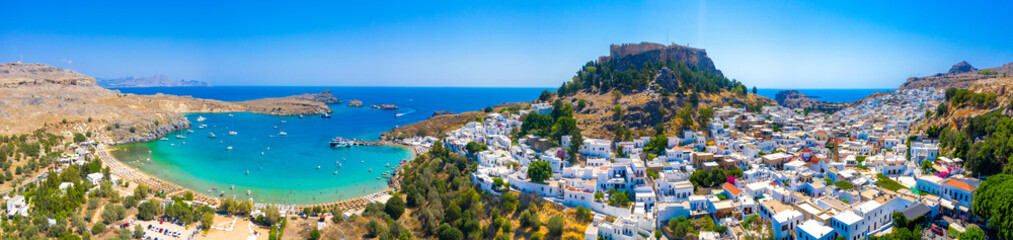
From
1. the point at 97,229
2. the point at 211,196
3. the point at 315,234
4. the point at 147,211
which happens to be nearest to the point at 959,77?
the point at 315,234

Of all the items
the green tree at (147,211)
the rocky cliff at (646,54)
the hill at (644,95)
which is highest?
the rocky cliff at (646,54)

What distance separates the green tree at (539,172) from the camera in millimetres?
36750

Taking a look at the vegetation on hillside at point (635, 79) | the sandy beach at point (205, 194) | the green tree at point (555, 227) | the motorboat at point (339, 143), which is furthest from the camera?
the motorboat at point (339, 143)

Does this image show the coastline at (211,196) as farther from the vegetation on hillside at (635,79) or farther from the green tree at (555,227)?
the vegetation on hillside at (635,79)

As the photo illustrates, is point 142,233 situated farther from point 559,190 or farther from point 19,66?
point 19,66

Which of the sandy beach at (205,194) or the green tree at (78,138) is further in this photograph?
the green tree at (78,138)

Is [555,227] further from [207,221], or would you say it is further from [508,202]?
[207,221]

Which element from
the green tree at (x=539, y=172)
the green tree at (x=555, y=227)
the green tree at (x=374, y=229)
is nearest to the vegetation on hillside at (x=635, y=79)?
the green tree at (x=539, y=172)

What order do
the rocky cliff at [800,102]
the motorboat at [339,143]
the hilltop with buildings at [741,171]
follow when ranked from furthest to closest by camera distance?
the rocky cliff at [800,102], the motorboat at [339,143], the hilltop with buildings at [741,171]

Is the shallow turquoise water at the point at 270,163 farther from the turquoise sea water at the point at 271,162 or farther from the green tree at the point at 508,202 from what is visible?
the green tree at the point at 508,202

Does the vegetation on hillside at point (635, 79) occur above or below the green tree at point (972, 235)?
above

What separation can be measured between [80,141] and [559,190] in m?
69.8

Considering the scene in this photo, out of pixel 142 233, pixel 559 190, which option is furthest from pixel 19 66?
pixel 559 190

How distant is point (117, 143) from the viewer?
70.4 meters
